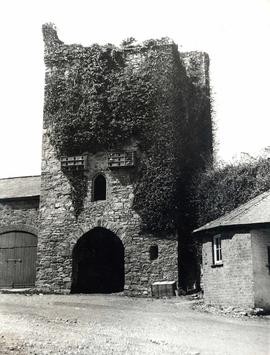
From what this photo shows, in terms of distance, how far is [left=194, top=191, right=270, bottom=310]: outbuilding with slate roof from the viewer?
51.0 feet

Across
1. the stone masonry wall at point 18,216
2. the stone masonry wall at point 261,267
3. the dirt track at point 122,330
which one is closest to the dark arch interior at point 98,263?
the stone masonry wall at point 18,216

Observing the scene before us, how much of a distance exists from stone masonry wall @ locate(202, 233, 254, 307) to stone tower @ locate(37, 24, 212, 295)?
281cm

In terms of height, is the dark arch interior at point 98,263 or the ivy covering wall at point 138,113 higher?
the ivy covering wall at point 138,113

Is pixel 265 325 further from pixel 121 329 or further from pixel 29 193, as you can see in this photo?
pixel 29 193

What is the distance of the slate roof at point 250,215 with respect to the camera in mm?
15875

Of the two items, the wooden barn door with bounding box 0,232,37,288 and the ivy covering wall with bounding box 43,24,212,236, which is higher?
the ivy covering wall with bounding box 43,24,212,236

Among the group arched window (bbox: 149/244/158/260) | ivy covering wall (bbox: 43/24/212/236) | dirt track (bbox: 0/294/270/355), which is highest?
ivy covering wall (bbox: 43/24/212/236)

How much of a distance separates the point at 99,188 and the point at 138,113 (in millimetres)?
3917

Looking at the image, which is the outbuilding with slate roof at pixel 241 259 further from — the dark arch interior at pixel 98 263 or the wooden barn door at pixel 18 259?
the wooden barn door at pixel 18 259

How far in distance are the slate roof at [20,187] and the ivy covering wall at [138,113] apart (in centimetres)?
325

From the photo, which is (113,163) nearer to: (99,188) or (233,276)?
(99,188)

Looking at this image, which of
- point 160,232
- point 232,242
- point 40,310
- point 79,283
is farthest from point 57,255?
point 232,242

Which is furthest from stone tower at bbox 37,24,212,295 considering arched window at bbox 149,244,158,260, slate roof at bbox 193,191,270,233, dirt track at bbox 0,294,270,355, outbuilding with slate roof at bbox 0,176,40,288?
dirt track at bbox 0,294,270,355

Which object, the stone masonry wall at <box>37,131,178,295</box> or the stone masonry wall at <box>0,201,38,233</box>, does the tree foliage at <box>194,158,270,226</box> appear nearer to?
the stone masonry wall at <box>37,131,178,295</box>
